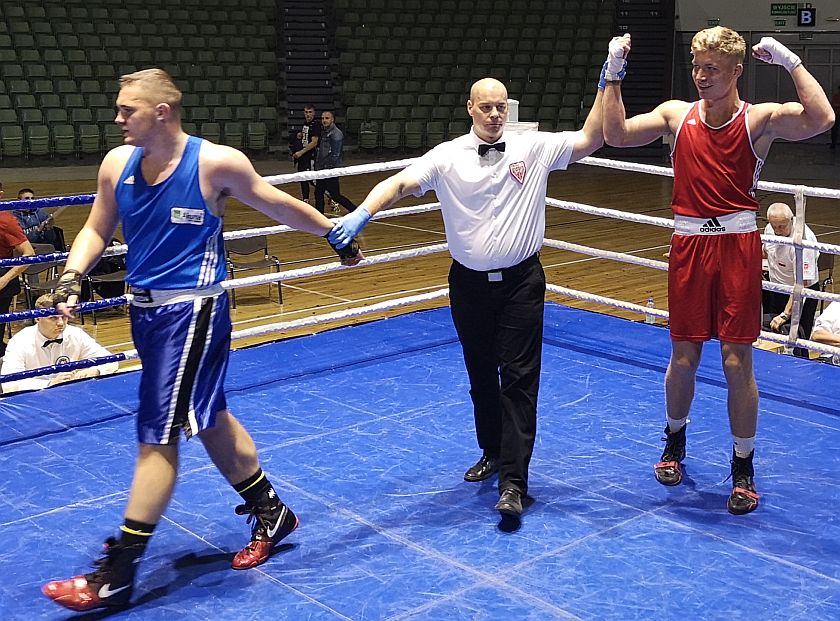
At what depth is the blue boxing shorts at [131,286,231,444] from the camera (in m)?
2.88

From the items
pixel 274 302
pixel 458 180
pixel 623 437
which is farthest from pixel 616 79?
pixel 274 302

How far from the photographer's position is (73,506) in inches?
138

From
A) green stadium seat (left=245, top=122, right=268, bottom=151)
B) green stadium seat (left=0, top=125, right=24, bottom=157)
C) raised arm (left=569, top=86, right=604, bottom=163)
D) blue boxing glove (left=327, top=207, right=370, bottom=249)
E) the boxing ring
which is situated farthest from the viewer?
green stadium seat (left=245, top=122, right=268, bottom=151)

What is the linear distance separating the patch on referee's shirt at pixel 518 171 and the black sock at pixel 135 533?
1596 millimetres

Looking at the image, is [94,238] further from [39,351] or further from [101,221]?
[39,351]

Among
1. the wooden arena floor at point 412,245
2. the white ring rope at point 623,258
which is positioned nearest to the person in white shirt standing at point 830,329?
the white ring rope at point 623,258

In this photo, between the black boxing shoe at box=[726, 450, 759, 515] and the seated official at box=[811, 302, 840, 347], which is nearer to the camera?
the black boxing shoe at box=[726, 450, 759, 515]

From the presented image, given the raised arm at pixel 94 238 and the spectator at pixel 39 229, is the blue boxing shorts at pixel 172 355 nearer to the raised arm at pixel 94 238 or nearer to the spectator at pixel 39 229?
the raised arm at pixel 94 238

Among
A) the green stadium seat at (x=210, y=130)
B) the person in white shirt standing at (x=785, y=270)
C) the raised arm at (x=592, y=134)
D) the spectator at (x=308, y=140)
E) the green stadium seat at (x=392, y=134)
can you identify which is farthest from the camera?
the green stadium seat at (x=392, y=134)

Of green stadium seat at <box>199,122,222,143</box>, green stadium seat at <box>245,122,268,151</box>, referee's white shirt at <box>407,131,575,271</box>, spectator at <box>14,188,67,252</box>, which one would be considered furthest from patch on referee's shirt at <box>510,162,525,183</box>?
green stadium seat at <box>245,122,268,151</box>

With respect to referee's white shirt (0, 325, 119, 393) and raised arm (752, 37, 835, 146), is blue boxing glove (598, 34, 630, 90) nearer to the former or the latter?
raised arm (752, 37, 835, 146)

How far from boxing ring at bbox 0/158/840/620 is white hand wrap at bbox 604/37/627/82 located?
1.04 metres

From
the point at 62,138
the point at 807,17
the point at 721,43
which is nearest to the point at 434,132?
the point at 62,138

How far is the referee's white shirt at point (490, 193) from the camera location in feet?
11.2
